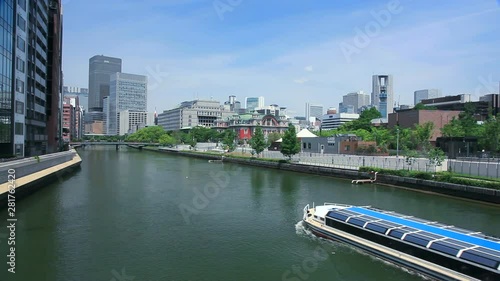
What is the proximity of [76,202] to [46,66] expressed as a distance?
49012mm

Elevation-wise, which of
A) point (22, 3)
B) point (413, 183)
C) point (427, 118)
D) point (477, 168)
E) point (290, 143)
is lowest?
point (413, 183)

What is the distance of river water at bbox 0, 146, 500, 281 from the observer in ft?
57.7

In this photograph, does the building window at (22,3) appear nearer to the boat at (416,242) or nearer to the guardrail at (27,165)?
the guardrail at (27,165)

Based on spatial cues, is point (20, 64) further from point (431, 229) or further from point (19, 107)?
point (431, 229)

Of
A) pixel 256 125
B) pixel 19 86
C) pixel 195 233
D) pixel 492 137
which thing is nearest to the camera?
pixel 195 233

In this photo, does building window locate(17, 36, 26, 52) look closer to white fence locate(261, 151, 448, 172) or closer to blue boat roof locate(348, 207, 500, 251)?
white fence locate(261, 151, 448, 172)

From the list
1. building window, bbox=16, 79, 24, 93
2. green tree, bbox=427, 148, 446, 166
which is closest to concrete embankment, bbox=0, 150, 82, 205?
building window, bbox=16, 79, 24, 93

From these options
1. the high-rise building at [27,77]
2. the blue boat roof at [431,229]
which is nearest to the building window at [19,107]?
the high-rise building at [27,77]

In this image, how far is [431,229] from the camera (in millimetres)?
18844

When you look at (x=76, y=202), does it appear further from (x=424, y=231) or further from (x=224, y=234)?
(x=424, y=231)

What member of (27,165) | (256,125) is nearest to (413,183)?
(27,165)

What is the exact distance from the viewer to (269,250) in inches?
811

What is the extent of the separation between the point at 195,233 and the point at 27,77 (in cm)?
4563

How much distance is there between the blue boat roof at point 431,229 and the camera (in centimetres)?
1642
